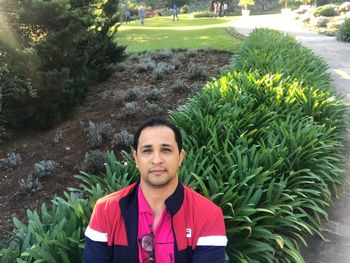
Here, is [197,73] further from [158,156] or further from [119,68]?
[158,156]

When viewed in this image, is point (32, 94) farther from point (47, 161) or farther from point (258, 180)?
point (258, 180)

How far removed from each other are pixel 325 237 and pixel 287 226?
48 cm

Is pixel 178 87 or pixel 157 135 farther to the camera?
pixel 178 87

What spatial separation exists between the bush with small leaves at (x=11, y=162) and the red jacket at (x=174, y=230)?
14.7 ft

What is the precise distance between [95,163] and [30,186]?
0.97 metres

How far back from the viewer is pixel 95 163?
626cm

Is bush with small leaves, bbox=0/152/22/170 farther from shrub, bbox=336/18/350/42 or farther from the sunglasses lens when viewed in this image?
shrub, bbox=336/18/350/42

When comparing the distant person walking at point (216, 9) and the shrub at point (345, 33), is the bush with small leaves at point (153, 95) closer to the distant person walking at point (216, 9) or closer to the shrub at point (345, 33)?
the shrub at point (345, 33)

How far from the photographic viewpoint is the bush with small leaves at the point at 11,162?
21.4 ft

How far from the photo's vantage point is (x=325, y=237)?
409 centimetres

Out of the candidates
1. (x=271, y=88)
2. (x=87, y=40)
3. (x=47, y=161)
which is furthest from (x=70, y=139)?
(x=271, y=88)

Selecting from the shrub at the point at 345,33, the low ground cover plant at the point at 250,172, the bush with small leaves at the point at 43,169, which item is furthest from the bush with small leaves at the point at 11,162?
the shrub at the point at 345,33

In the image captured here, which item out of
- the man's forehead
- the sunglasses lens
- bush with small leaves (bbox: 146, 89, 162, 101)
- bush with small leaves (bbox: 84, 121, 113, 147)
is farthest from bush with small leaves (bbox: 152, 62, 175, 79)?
the sunglasses lens

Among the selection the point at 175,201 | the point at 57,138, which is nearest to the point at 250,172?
the point at 175,201
